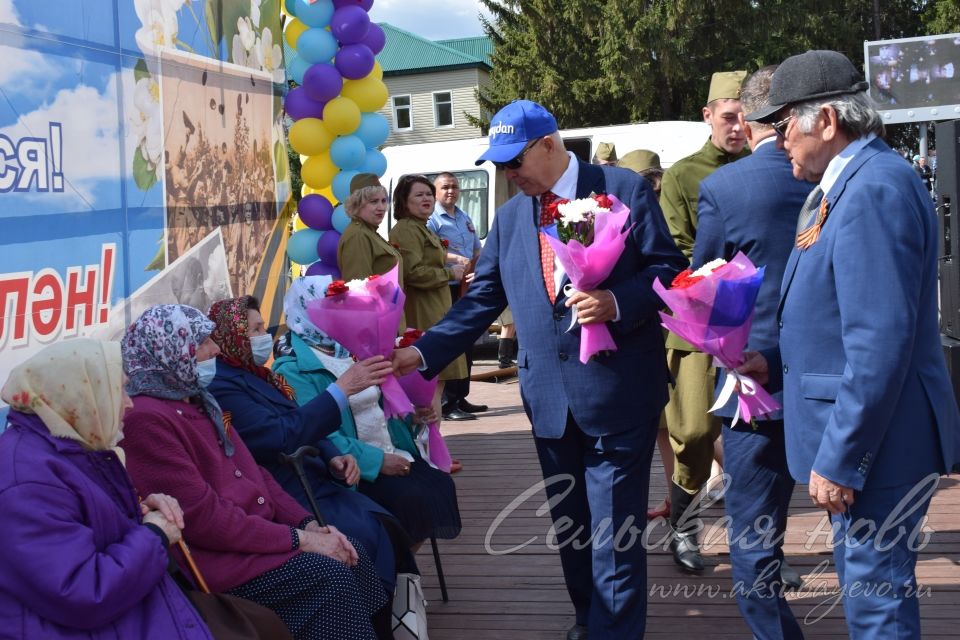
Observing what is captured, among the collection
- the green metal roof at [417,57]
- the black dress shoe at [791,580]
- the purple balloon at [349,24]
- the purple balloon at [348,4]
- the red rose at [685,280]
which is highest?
the green metal roof at [417,57]

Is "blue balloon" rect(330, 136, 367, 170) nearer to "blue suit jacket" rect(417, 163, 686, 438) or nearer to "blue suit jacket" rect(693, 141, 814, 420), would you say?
"blue suit jacket" rect(417, 163, 686, 438)

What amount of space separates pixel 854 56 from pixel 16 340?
30.0m

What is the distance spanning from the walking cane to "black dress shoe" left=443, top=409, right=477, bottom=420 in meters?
4.90

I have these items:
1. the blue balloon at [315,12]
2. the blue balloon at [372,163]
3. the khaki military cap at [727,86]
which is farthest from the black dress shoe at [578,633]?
the blue balloon at [315,12]

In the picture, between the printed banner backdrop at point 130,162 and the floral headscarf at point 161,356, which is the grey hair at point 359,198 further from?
the floral headscarf at point 161,356

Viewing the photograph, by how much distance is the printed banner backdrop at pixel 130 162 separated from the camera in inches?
143

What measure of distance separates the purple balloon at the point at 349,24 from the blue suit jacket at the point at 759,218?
413cm

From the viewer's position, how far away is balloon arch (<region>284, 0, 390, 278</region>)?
695 cm

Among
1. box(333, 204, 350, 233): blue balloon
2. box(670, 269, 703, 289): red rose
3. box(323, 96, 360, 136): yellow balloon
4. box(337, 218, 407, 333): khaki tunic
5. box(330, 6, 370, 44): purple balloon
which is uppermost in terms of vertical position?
box(330, 6, 370, 44): purple balloon

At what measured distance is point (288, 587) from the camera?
123 inches

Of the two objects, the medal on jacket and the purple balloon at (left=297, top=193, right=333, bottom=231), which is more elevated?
the purple balloon at (left=297, top=193, right=333, bottom=231)

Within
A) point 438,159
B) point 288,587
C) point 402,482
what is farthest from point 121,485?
point 438,159

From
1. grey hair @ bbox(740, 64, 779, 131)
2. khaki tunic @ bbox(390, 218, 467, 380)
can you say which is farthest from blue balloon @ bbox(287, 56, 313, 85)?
grey hair @ bbox(740, 64, 779, 131)

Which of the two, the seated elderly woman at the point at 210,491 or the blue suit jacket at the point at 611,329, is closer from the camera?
the seated elderly woman at the point at 210,491
